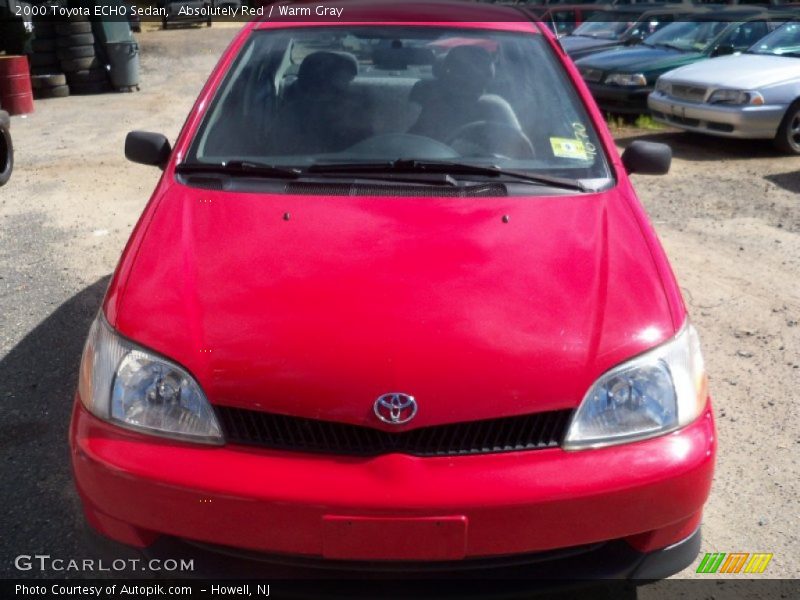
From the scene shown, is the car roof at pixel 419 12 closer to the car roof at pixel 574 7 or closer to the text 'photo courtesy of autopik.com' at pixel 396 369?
the text 'photo courtesy of autopik.com' at pixel 396 369

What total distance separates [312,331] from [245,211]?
0.73m

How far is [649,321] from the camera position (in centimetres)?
236

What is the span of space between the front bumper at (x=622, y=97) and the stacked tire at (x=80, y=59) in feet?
27.3

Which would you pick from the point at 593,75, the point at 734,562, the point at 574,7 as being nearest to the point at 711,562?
the point at 734,562

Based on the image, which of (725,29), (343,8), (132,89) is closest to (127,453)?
(343,8)

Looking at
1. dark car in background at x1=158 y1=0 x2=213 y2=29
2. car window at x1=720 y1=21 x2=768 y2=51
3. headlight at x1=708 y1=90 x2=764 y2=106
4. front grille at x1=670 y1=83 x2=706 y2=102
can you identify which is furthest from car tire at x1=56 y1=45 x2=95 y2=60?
dark car in background at x1=158 y1=0 x2=213 y2=29

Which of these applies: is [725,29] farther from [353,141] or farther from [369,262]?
[369,262]

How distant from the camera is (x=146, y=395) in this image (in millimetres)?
2256

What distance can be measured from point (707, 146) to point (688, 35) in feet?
9.44

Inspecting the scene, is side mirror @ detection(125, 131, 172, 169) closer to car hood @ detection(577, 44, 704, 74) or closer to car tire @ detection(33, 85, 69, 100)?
car hood @ detection(577, 44, 704, 74)

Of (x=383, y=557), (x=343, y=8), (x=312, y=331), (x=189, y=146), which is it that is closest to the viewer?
(x=383, y=557)

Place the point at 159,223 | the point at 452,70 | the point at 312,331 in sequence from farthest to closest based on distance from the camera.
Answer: the point at 452,70
the point at 159,223
the point at 312,331

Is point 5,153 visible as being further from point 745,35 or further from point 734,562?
point 745,35

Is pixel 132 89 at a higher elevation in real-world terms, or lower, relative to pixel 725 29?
lower
